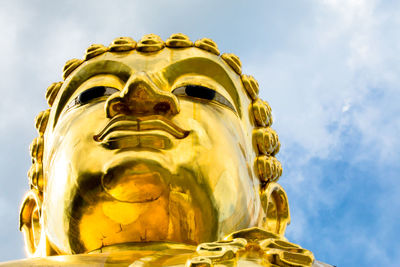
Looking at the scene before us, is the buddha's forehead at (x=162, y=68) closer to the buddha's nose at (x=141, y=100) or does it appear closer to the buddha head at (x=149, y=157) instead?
the buddha head at (x=149, y=157)

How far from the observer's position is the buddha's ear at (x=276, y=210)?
6.07m

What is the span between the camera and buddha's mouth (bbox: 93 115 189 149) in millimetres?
5059

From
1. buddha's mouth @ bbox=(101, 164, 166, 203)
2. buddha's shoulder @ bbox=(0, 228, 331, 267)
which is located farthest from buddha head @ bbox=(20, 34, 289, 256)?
buddha's shoulder @ bbox=(0, 228, 331, 267)

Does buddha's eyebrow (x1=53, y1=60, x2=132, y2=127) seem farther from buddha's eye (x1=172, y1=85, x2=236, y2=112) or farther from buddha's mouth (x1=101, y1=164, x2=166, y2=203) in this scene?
buddha's mouth (x1=101, y1=164, x2=166, y2=203)

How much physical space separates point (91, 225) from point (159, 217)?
1.67ft

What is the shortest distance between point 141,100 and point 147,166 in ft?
1.79

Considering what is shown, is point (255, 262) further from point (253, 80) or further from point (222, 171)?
point (253, 80)

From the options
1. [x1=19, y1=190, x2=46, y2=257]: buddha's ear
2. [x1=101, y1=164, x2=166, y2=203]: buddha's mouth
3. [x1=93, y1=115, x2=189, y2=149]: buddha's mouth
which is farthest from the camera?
[x1=19, y1=190, x2=46, y2=257]: buddha's ear

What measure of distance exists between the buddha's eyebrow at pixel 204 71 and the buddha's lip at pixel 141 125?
57cm

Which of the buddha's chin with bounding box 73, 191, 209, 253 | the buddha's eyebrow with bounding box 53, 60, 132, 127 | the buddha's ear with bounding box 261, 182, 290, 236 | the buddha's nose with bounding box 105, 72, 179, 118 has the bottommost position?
the buddha's chin with bounding box 73, 191, 209, 253

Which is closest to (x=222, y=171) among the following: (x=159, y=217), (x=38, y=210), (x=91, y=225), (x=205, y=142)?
(x=205, y=142)

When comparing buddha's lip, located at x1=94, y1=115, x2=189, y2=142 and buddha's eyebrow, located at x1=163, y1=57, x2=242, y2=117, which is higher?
buddha's eyebrow, located at x1=163, y1=57, x2=242, y2=117

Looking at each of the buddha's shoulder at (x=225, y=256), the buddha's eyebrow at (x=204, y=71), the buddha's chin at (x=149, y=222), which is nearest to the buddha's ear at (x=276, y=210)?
the buddha's eyebrow at (x=204, y=71)

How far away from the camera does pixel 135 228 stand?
4988mm
